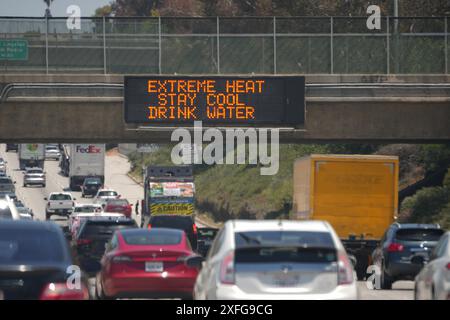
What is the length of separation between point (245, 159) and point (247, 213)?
42.1 ft

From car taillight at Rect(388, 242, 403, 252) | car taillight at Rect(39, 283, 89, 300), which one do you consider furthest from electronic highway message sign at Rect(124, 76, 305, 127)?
car taillight at Rect(39, 283, 89, 300)

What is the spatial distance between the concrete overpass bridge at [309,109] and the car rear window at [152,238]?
18.3 meters

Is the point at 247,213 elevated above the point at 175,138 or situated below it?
below

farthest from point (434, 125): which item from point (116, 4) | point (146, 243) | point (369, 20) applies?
point (116, 4)

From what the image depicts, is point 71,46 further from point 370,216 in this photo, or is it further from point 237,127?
point 370,216

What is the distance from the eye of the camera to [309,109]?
40.2 m

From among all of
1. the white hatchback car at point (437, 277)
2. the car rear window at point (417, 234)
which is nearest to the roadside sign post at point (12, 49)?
the car rear window at point (417, 234)

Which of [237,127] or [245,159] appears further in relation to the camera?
[245,159]

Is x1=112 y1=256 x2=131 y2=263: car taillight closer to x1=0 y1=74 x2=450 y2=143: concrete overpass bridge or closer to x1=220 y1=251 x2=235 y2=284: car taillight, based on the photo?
x1=220 y1=251 x2=235 y2=284: car taillight

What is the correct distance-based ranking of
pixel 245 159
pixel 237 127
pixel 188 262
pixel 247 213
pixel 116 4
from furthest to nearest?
pixel 116 4, pixel 245 159, pixel 247 213, pixel 237 127, pixel 188 262

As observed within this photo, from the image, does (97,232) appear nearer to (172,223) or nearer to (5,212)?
(5,212)

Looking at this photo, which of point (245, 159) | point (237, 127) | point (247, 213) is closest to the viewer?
point (237, 127)

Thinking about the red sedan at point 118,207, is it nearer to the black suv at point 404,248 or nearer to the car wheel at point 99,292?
the black suv at point 404,248

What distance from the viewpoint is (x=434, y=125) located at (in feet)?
133
